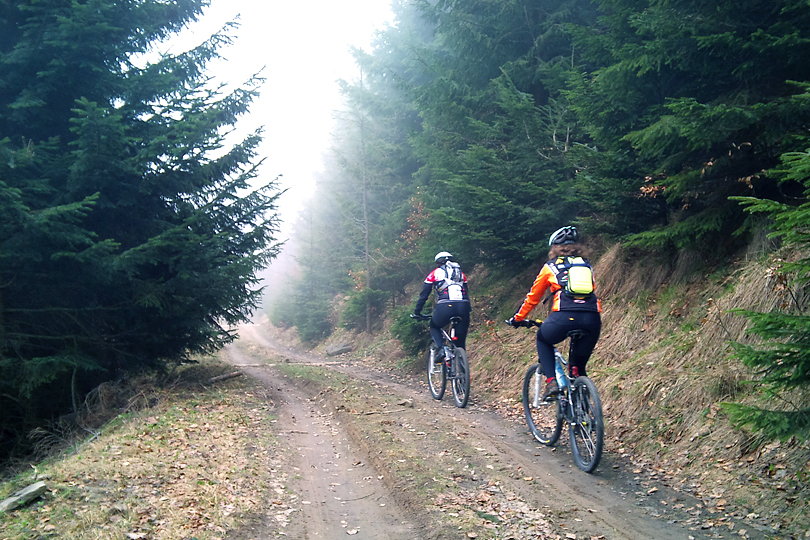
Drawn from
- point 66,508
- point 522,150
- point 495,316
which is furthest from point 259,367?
point 66,508

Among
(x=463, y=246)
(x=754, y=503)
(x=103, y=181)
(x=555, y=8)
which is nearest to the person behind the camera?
(x=754, y=503)

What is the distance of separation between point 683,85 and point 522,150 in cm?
422

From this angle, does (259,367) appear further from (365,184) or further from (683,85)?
(683,85)

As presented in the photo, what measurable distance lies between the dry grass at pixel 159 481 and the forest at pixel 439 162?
3.04 meters

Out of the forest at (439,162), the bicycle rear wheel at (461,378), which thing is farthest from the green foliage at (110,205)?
the bicycle rear wheel at (461,378)

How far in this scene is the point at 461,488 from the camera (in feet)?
17.0

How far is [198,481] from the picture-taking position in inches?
214

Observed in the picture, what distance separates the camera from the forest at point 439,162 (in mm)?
6254

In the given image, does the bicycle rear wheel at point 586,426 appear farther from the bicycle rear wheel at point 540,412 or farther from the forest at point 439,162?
the forest at point 439,162

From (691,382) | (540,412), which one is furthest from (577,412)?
(540,412)

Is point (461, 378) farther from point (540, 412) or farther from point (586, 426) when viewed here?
point (586, 426)

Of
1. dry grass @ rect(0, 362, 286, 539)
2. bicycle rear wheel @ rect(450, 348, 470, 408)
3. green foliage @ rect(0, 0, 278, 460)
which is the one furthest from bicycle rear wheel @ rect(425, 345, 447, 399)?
green foliage @ rect(0, 0, 278, 460)

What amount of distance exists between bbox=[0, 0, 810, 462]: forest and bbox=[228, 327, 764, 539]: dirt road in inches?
57.0

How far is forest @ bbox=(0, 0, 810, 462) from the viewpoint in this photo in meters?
6.25
